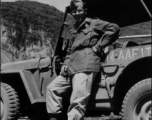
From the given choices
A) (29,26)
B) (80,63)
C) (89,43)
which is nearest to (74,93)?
→ (80,63)

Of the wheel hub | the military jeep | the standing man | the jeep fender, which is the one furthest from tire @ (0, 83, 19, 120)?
the wheel hub

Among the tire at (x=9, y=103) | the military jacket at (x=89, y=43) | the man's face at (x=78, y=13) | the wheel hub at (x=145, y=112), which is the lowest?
the tire at (x=9, y=103)

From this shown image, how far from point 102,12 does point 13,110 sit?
204cm

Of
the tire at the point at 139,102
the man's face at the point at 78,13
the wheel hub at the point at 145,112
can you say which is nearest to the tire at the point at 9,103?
the man's face at the point at 78,13

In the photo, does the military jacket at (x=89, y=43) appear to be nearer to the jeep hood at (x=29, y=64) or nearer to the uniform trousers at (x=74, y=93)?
the uniform trousers at (x=74, y=93)

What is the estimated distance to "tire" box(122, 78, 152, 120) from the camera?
2963 millimetres

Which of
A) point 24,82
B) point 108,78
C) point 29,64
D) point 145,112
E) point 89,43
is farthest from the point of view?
point 29,64

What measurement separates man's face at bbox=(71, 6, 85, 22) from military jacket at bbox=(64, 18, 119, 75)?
0.31ft

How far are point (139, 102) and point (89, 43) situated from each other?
0.92 m

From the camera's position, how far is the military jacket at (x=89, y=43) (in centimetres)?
313

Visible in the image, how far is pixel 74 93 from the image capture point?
9.86 feet

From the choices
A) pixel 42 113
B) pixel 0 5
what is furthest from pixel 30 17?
pixel 42 113

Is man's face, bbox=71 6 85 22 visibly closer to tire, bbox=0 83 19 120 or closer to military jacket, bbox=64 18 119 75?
military jacket, bbox=64 18 119 75

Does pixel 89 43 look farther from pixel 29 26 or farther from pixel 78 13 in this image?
pixel 29 26
